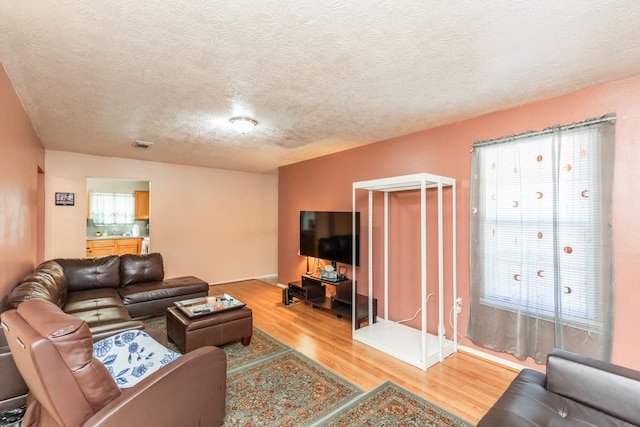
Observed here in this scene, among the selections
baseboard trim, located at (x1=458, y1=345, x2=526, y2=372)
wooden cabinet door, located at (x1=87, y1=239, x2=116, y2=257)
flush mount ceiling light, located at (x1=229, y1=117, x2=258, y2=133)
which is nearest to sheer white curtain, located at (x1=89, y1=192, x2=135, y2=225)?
wooden cabinet door, located at (x1=87, y1=239, x2=116, y2=257)

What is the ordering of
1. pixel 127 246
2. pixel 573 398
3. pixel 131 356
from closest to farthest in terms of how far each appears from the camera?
pixel 573 398, pixel 131 356, pixel 127 246

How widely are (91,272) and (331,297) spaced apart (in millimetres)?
3300

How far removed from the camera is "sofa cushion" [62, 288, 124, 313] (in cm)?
312

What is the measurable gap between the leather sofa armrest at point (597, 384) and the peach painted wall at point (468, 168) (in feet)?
2.95

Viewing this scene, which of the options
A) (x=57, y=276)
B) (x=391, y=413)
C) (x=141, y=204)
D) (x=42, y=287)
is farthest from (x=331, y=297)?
(x=141, y=204)

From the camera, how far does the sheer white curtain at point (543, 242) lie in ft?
7.40

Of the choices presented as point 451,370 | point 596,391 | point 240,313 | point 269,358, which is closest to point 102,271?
point 240,313

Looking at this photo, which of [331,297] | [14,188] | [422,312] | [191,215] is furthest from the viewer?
[191,215]

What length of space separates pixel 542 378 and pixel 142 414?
88.4 inches

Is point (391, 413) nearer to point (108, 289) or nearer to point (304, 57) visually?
point (304, 57)

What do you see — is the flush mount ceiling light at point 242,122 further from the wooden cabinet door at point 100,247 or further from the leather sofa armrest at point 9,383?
the wooden cabinet door at point 100,247

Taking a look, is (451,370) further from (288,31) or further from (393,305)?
(288,31)

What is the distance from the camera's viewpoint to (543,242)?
8.32 ft

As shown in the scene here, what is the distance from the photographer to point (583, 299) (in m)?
2.32
